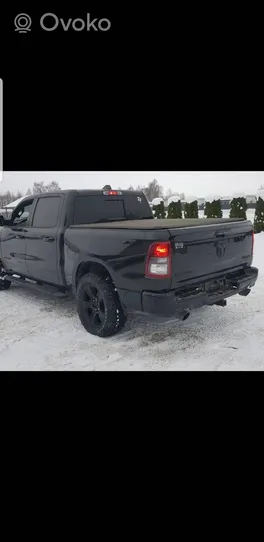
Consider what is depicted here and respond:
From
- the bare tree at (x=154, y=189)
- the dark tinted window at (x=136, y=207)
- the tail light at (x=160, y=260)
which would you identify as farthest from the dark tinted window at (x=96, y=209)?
the bare tree at (x=154, y=189)

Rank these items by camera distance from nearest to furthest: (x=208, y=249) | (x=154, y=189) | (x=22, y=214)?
(x=208, y=249) → (x=22, y=214) → (x=154, y=189)

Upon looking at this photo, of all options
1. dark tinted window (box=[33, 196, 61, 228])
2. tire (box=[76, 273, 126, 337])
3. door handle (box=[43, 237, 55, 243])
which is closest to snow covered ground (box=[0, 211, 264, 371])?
tire (box=[76, 273, 126, 337])

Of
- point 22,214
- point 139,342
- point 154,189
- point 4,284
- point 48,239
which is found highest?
point 154,189

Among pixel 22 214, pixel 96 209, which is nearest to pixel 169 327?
pixel 96 209

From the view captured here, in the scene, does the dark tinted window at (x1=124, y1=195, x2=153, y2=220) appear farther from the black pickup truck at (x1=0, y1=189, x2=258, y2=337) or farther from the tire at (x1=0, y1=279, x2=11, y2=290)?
the tire at (x1=0, y1=279, x2=11, y2=290)

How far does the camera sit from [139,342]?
4566mm

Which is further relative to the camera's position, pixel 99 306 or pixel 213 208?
pixel 213 208

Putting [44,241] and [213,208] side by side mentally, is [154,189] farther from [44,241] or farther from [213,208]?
[44,241]

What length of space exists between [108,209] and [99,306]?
1781mm

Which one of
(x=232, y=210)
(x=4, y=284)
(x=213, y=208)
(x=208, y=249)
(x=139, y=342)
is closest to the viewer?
(x=208, y=249)

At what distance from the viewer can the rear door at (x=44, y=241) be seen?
5531 millimetres

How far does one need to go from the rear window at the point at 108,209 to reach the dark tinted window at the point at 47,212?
380 mm

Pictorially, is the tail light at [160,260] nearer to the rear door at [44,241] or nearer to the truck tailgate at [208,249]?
the truck tailgate at [208,249]

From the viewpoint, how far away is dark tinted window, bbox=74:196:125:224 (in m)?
5.45
